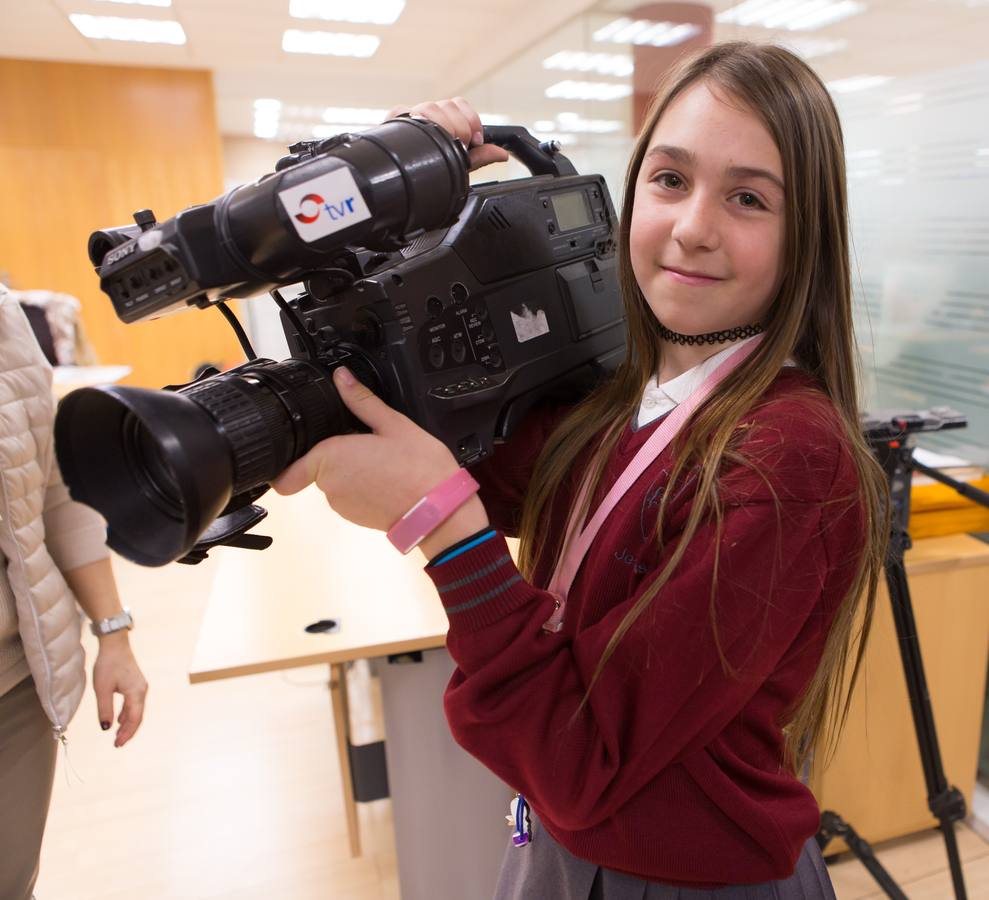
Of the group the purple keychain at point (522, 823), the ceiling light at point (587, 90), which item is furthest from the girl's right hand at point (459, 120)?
the ceiling light at point (587, 90)

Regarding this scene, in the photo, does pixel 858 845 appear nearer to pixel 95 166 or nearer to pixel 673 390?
pixel 673 390

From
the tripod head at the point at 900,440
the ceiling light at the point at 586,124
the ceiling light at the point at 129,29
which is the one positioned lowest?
the tripod head at the point at 900,440

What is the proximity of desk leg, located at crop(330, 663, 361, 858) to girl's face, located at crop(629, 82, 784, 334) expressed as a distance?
129cm

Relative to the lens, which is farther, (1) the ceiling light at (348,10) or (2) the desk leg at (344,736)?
(1) the ceiling light at (348,10)

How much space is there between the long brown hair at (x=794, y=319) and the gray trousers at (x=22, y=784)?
32.6 inches

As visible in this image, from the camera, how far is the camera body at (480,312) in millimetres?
629

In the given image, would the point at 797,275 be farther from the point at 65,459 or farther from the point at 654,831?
the point at 65,459

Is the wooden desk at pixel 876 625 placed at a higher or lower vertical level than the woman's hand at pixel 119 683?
lower

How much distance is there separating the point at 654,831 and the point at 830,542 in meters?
0.29

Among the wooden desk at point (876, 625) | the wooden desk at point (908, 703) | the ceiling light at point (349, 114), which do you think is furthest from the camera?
the ceiling light at point (349, 114)

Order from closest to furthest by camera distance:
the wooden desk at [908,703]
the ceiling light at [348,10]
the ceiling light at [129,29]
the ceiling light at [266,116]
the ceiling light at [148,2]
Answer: the wooden desk at [908,703], the ceiling light at [148,2], the ceiling light at [348,10], the ceiling light at [129,29], the ceiling light at [266,116]

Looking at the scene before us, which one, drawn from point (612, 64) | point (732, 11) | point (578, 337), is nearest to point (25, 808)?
point (578, 337)

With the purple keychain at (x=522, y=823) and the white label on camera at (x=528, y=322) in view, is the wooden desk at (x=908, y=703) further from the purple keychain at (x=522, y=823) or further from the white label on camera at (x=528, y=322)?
the white label on camera at (x=528, y=322)

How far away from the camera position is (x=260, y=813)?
1970 millimetres
